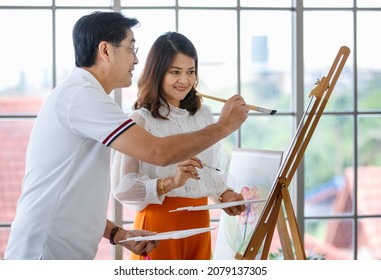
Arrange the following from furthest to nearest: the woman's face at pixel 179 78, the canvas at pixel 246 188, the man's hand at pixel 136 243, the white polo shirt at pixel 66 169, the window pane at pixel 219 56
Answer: the window pane at pixel 219 56
the canvas at pixel 246 188
the woman's face at pixel 179 78
the man's hand at pixel 136 243
the white polo shirt at pixel 66 169

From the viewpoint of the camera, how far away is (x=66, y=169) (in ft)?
6.64

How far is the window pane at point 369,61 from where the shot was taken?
414 centimetres

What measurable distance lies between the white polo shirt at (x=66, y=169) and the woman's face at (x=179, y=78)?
0.74 metres

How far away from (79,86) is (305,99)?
89.1 inches

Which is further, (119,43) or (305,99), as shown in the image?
(305,99)

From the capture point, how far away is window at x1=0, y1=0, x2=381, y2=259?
3.92 m

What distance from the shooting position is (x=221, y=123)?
7.15ft

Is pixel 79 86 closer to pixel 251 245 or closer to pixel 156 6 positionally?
pixel 251 245

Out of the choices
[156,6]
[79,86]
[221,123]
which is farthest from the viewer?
[156,6]

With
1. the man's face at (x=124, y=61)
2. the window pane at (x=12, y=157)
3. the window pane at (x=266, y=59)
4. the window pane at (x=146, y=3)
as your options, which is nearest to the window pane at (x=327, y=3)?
the window pane at (x=266, y=59)

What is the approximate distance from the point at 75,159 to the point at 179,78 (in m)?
0.87

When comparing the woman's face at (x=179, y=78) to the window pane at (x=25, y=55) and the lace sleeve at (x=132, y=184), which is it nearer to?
the lace sleeve at (x=132, y=184)

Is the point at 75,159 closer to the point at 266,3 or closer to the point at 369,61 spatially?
the point at 266,3
